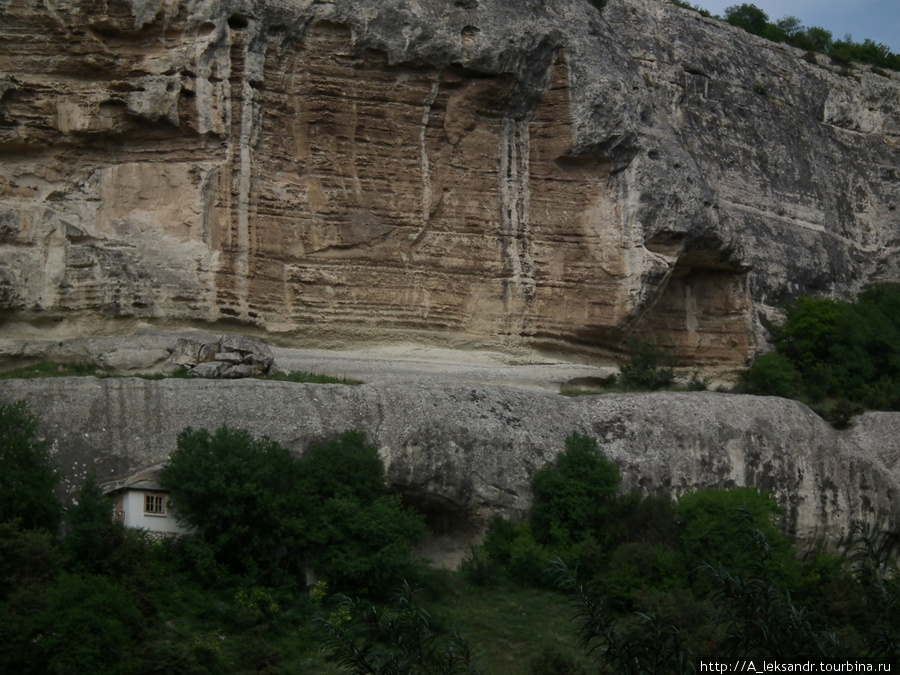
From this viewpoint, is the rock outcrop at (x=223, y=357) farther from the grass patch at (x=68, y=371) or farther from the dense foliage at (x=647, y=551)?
the dense foliage at (x=647, y=551)

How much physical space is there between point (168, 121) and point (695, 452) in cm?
1312

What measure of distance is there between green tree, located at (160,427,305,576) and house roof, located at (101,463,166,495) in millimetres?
270

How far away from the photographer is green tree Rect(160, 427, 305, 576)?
82.1 ft

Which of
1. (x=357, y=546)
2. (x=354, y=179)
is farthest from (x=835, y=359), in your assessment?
(x=357, y=546)

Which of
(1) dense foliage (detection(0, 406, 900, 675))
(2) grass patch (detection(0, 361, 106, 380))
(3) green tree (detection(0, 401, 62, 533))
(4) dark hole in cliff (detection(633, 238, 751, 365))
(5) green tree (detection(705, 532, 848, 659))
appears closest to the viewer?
(5) green tree (detection(705, 532, 848, 659))

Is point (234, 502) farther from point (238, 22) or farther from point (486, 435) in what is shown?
point (238, 22)

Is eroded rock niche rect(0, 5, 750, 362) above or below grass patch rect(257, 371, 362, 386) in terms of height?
above

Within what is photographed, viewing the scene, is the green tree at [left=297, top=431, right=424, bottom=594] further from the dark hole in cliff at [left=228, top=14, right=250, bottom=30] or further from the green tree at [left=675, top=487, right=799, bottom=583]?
the dark hole in cliff at [left=228, top=14, right=250, bottom=30]

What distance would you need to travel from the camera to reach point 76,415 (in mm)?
25938

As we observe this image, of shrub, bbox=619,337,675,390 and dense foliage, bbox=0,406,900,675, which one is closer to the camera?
dense foliage, bbox=0,406,900,675

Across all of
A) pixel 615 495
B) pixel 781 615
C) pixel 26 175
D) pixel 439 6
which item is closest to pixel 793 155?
pixel 439 6

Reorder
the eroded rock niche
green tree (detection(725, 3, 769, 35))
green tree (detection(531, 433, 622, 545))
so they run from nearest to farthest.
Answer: green tree (detection(531, 433, 622, 545))
the eroded rock niche
green tree (detection(725, 3, 769, 35))

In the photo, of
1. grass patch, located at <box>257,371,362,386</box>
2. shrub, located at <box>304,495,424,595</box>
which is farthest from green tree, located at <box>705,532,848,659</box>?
grass patch, located at <box>257,371,362,386</box>

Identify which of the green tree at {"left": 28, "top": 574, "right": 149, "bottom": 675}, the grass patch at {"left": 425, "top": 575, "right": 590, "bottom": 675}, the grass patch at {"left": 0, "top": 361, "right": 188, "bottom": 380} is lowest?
the grass patch at {"left": 425, "top": 575, "right": 590, "bottom": 675}
